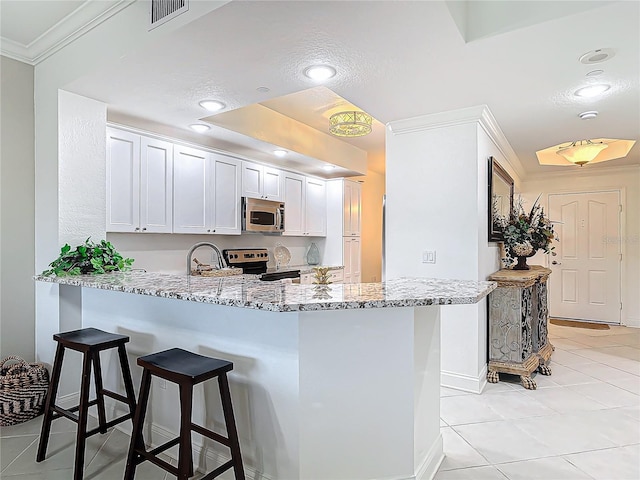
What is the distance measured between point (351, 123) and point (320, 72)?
1.50m

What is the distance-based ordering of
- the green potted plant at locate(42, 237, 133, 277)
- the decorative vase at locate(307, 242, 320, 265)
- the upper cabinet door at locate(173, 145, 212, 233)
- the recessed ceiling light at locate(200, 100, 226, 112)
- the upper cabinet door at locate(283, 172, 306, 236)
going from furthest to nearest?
the decorative vase at locate(307, 242, 320, 265), the upper cabinet door at locate(283, 172, 306, 236), the upper cabinet door at locate(173, 145, 212, 233), the recessed ceiling light at locate(200, 100, 226, 112), the green potted plant at locate(42, 237, 133, 277)

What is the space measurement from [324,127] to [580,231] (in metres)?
4.40

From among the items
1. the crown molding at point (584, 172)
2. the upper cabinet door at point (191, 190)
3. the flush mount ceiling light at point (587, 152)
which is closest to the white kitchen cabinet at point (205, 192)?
the upper cabinet door at point (191, 190)

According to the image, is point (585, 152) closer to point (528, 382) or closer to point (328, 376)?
point (528, 382)

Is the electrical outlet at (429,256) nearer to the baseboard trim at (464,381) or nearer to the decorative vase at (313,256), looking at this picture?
the baseboard trim at (464,381)

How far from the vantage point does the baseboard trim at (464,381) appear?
311cm

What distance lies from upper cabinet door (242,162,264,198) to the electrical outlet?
214 cm

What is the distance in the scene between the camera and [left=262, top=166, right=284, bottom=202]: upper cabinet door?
469cm

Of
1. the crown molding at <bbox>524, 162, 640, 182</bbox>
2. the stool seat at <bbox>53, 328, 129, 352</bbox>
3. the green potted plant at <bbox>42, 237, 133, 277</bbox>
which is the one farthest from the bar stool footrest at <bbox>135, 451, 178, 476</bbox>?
the crown molding at <bbox>524, 162, 640, 182</bbox>

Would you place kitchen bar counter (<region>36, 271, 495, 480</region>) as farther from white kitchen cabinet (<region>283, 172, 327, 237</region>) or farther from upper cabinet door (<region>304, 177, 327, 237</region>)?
upper cabinet door (<region>304, 177, 327, 237</region>)

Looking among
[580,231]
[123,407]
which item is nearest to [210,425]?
[123,407]

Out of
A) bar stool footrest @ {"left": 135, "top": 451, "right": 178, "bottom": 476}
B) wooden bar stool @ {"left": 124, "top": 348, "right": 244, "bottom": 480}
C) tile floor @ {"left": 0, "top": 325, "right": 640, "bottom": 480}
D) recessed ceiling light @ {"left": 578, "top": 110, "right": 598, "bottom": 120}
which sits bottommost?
tile floor @ {"left": 0, "top": 325, "right": 640, "bottom": 480}

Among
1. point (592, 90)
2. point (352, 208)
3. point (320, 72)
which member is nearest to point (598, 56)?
point (592, 90)

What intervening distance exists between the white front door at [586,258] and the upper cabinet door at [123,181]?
238 inches
